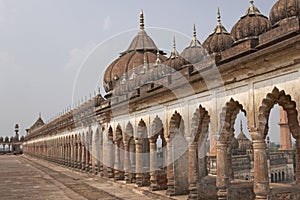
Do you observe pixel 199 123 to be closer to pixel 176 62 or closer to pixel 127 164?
pixel 176 62

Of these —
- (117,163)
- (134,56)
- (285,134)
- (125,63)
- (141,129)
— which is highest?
(134,56)

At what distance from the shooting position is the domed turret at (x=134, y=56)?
2894 cm

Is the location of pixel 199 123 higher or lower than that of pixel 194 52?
lower

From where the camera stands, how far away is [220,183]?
9156 mm

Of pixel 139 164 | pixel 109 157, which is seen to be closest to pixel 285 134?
pixel 109 157

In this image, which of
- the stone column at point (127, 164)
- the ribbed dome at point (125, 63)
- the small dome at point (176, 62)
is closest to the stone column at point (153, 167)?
the stone column at point (127, 164)

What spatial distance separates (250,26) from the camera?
859 cm

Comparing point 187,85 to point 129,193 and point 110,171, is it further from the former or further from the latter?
point 110,171

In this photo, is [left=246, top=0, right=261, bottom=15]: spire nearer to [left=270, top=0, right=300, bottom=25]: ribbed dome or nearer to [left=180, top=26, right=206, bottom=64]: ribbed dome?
[left=270, top=0, right=300, bottom=25]: ribbed dome

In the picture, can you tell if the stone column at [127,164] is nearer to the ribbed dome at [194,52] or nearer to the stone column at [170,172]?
the stone column at [170,172]

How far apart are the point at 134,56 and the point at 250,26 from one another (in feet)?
70.4

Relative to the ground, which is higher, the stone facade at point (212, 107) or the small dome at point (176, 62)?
the small dome at point (176, 62)

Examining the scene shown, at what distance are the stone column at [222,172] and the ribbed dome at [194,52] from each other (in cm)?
244

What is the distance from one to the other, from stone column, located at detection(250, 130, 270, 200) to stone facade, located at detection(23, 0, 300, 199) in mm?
19
